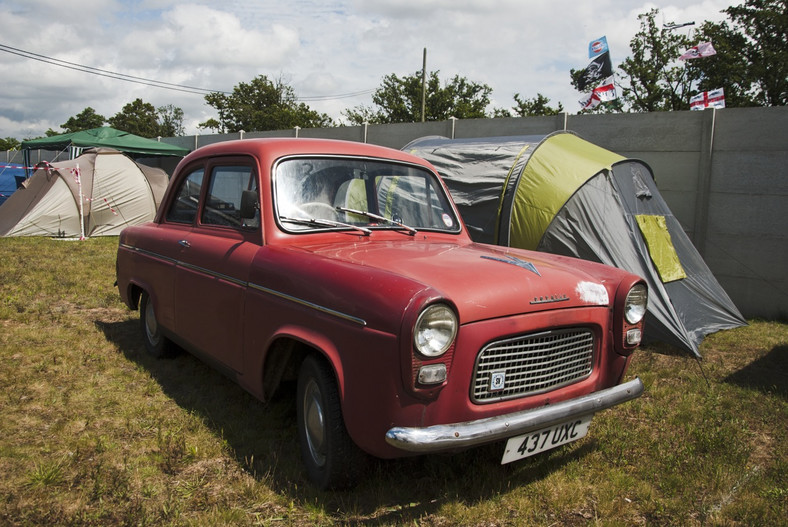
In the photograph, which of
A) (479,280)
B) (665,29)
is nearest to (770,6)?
(665,29)

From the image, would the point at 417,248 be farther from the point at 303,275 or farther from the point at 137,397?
the point at 137,397

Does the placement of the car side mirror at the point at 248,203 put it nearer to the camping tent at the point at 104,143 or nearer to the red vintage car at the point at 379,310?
the red vintage car at the point at 379,310

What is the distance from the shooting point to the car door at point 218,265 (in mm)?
3234

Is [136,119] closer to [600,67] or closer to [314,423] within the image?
[600,67]

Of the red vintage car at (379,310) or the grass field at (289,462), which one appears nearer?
the red vintage car at (379,310)

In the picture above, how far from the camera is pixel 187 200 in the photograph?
168 inches

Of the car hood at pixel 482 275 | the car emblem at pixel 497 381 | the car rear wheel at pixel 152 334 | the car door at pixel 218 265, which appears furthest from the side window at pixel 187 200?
the car emblem at pixel 497 381

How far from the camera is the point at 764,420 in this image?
3.86 metres

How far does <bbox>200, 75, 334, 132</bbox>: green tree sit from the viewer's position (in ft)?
157

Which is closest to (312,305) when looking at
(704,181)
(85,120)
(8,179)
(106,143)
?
(704,181)

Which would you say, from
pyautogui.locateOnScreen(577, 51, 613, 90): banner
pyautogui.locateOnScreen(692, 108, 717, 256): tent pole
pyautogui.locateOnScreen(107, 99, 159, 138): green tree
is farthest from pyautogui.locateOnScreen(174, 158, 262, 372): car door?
pyautogui.locateOnScreen(107, 99, 159, 138): green tree

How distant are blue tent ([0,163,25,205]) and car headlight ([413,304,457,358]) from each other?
1804 centimetres

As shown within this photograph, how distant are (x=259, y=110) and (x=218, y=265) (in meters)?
50.4

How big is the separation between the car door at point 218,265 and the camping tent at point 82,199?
392 inches
